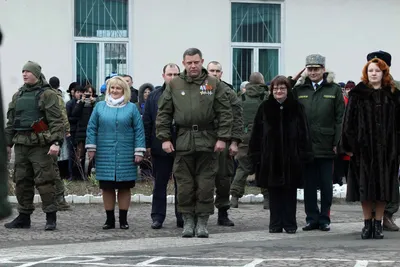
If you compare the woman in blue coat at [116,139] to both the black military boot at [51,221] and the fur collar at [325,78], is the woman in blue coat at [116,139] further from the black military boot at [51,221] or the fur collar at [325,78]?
the fur collar at [325,78]

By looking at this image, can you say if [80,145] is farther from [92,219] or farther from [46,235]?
[46,235]

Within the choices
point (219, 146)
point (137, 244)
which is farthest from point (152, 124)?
point (137, 244)

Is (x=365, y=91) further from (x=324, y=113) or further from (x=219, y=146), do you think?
(x=219, y=146)

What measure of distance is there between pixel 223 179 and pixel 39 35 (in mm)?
10023

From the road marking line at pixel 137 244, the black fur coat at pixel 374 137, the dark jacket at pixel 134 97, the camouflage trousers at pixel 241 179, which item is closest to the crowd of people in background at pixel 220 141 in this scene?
the black fur coat at pixel 374 137

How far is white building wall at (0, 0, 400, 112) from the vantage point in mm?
23125

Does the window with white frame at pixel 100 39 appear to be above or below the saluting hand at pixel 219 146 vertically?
above

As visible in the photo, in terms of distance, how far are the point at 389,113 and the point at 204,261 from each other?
3252 mm

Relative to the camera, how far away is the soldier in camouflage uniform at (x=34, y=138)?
1360 cm

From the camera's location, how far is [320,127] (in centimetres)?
1359

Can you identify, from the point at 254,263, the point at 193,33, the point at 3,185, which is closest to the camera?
the point at 3,185

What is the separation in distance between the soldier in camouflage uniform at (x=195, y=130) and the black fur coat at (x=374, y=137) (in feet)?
4.41

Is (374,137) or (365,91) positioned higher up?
(365,91)

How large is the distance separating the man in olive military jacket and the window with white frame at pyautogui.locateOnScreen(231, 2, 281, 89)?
443 inches
